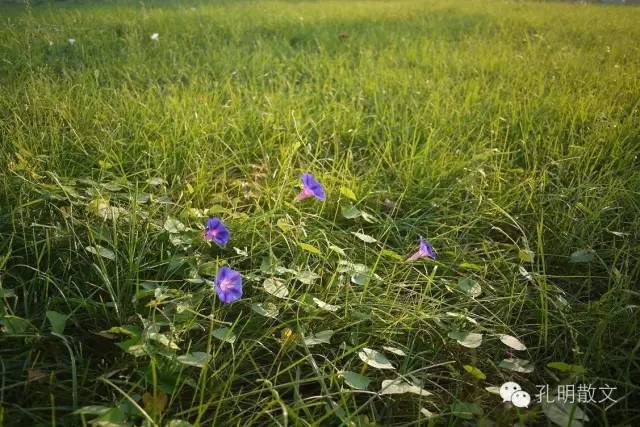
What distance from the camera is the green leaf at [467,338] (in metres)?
1.06

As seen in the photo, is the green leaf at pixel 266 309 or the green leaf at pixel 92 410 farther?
the green leaf at pixel 266 309

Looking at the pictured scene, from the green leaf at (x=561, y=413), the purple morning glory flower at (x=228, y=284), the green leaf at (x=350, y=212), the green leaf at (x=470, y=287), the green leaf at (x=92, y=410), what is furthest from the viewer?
the green leaf at (x=350, y=212)

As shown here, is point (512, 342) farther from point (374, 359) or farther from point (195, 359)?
point (195, 359)

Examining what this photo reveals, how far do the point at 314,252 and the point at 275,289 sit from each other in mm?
177

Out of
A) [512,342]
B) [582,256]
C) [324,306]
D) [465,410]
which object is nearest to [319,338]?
[324,306]

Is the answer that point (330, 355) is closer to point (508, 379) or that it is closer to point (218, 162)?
point (508, 379)

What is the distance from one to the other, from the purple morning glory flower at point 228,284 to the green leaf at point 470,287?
1.97ft

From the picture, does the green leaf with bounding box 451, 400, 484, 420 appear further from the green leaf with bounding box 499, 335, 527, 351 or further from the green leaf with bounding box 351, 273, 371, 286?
the green leaf with bounding box 351, 273, 371, 286

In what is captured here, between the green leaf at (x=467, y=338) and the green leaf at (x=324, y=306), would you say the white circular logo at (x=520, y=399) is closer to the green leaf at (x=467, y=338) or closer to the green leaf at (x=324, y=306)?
the green leaf at (x=467, y=338)

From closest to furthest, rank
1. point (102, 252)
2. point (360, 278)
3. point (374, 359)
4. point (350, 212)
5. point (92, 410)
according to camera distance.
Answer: point (92, 410), point (374, 359), point (102, 252), point (360, 278), point (350, 212)

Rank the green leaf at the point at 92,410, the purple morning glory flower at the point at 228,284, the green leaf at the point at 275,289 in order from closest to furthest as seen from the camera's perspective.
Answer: the green leaf at the point at 92,410
the purple morning glory flower at the point at 228,284
the green leaf at the point at 275,289

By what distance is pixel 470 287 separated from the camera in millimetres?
1242

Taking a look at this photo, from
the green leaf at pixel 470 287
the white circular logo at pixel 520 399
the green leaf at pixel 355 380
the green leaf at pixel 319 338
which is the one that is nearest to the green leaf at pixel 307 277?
the green leaf at pixel 319 338

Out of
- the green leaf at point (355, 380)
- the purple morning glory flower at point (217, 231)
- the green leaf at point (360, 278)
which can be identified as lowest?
the green leaf at point (355, 380)
